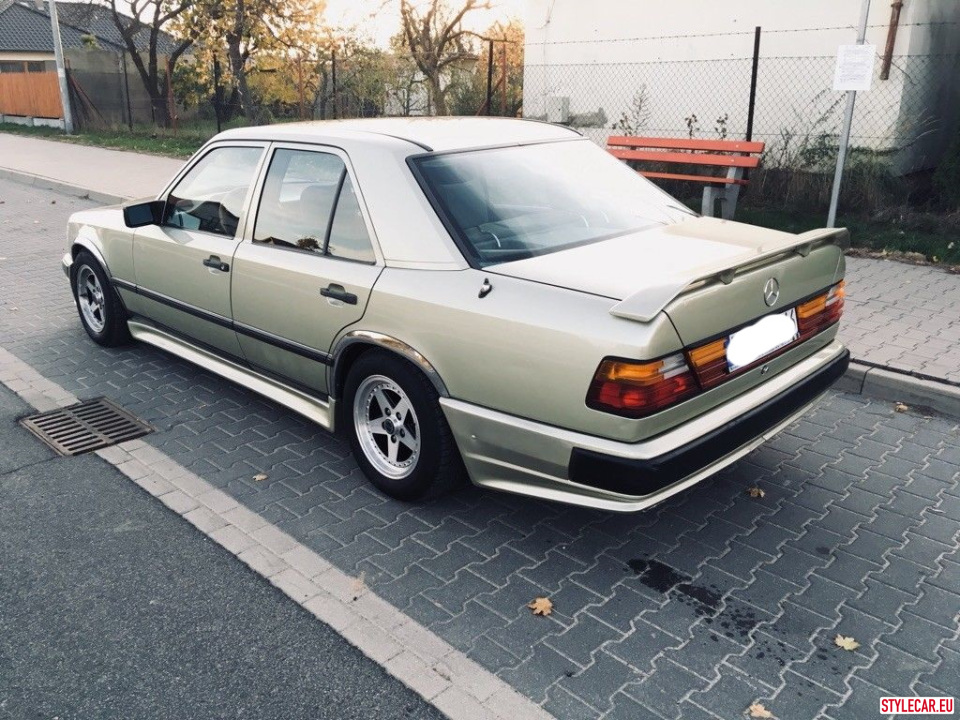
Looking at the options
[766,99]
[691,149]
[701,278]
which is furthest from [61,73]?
[701,278]

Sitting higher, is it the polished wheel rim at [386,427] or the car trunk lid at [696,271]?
the car trunk lid at [696,271]

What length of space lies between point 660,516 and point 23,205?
519 inches

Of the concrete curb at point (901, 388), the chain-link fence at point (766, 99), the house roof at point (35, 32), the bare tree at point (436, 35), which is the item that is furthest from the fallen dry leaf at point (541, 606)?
the house roof at point (35, 32)

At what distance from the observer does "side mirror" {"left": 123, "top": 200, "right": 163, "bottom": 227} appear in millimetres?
5078

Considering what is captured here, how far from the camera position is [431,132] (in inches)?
165

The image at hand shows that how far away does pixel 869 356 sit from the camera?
5668mm

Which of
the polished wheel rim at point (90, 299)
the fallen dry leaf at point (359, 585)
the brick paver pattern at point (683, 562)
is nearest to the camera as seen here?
the brick paver pattern at point (683, 562)

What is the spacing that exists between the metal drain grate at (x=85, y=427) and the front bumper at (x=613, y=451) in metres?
2.31

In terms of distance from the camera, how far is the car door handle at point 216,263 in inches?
182

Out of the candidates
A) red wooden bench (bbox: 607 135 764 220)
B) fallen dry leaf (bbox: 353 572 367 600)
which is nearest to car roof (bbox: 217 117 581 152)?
fallen dry leaf (bbox: 353 572 367 600)

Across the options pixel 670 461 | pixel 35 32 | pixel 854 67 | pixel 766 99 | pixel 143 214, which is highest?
pixel 35 32

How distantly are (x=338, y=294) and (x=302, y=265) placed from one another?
357mm

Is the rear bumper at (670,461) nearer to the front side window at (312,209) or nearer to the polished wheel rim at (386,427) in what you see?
the polished wheel rim at (386,427)

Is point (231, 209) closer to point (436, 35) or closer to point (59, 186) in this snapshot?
point (59, 186)
